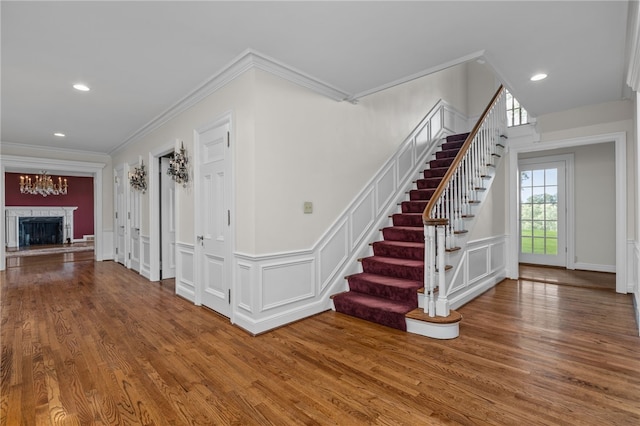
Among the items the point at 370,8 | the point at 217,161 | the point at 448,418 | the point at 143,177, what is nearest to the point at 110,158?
the point at 143,177

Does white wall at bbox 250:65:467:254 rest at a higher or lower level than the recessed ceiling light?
lower

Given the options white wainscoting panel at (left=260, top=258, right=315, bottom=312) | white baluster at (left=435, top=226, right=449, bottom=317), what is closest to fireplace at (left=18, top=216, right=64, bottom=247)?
white wainscoting panel at (left=260, top=258, right=315, bottom=312)

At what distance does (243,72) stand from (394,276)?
9.24ft

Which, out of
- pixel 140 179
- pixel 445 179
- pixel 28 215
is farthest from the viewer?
pixel 28 215

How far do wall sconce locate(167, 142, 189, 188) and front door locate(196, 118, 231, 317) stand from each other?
0.37 metres

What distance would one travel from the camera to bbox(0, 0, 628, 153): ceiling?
2268 millimetres

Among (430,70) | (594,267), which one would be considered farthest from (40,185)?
(594,267)

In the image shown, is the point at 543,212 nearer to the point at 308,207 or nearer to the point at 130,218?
the point at 308,207

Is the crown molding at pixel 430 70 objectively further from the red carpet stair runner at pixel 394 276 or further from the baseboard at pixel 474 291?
the baseboard at pixel 474 291

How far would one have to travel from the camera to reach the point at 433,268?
10.2ft

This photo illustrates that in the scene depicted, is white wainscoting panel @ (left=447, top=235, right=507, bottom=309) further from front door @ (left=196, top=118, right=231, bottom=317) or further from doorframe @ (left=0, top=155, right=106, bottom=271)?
doorframe @ (left=0, top=155, right=106, bottom=271)

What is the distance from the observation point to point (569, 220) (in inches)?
243

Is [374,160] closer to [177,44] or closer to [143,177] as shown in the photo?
[177,44]

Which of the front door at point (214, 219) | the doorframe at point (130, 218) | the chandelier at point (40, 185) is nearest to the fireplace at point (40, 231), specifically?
the chandelier at point (40, 185)
